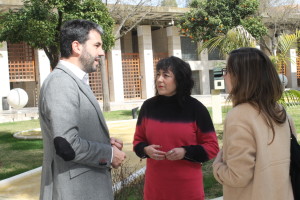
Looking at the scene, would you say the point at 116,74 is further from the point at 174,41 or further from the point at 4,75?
the point at 4,75

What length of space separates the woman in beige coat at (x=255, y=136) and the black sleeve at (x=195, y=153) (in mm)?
592

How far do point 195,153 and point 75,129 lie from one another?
929mm

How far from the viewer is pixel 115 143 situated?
239 centimetres

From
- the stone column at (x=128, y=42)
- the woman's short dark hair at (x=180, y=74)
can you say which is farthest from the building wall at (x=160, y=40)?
the woman's short dark hair at (x=180, y=74)

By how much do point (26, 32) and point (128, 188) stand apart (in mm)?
5372

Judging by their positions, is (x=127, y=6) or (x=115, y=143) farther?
(x=127, y=6)

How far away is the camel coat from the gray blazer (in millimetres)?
632

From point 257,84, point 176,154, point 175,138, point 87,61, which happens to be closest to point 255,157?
point 257,84

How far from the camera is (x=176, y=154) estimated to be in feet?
8.68

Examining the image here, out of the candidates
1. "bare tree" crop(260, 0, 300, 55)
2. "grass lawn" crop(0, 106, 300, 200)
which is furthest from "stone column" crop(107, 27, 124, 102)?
"grass lawn" crop(0, 106, 300, 200)

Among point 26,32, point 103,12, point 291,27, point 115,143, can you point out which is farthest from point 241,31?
point 291,27

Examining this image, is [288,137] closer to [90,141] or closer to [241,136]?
[241,136]

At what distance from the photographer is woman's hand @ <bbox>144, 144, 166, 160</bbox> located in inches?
105

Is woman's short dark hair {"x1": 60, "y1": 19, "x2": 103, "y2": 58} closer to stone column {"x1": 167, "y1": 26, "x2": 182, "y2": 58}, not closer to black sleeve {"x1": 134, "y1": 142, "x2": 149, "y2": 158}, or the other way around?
black sleeve {"x1": 134, "y1": 142, "x2": 149, "y2": 158}
